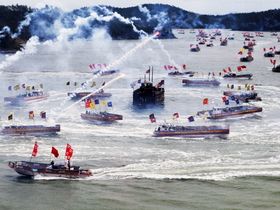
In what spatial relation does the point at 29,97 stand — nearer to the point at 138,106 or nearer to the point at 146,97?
the point at 138,106

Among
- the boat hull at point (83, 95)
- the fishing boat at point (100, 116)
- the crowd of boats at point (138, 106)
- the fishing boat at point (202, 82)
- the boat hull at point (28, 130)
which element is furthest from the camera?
the fishing boat at point (202, 82)

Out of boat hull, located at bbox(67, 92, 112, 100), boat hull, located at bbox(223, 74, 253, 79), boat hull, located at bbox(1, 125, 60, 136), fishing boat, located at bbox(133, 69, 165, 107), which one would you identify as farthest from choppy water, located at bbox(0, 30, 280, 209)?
boat hull, located at bbox(223, 74, 253, 79)

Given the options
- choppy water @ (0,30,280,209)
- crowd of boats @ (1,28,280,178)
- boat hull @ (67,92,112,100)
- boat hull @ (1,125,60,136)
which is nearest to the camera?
choppy water @ (0,30,280,209)

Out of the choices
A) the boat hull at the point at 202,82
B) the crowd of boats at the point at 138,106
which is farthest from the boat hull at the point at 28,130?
the boat hull at the point at 202,82

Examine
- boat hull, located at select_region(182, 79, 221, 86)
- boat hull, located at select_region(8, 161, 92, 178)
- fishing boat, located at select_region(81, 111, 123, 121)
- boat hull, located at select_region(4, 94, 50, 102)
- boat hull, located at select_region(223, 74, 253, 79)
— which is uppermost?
boat hull, located at select_region(223, 74, 253, 79)

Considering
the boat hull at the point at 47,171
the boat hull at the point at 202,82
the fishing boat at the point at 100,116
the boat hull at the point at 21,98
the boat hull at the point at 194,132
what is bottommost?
the boat hull at the point at 47,171

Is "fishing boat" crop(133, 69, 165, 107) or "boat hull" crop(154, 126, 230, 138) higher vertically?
"fishing boat" crop(133, 69, 165, 107)

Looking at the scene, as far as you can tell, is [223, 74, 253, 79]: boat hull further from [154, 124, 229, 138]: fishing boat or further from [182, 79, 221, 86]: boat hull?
[154, 124, 229, 138]: fishing boat

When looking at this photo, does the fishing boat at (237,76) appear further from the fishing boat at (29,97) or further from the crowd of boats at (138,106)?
the fishing boat at (29,97)
